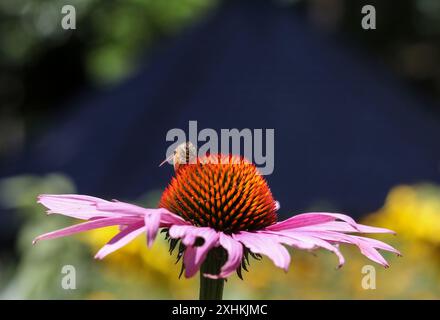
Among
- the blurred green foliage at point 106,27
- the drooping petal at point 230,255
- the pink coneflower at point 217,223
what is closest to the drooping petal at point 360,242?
the pink coneflower at point 217,223

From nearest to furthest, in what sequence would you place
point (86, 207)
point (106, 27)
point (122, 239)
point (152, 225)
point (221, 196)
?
point (152, 225), point (122, 239), point (86, 207), point (221, 196), point (106, 27)

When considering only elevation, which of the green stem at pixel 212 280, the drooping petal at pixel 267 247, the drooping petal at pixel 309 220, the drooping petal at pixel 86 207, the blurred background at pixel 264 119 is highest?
the blurred background at pixel 264 119

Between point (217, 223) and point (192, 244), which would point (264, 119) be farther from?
point (192, 244)

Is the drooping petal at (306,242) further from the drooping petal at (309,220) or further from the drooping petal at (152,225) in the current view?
the drooping petal at (152,225)

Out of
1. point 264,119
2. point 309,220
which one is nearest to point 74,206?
point 309,220

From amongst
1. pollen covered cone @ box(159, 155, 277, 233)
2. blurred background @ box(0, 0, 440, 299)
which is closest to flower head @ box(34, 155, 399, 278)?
pollen covered cone @ box(159, 155, 277, 233)

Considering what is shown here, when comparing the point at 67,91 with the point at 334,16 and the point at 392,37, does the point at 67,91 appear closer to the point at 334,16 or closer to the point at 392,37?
the point at 334,16

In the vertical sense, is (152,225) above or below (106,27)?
below
